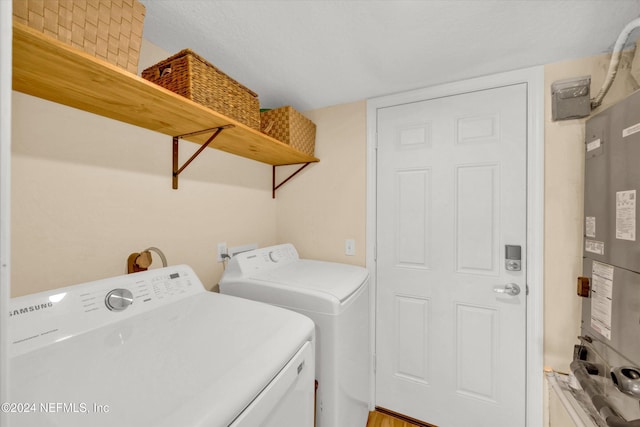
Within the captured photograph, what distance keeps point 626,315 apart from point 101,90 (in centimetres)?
218

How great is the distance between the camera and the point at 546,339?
55.8 inches

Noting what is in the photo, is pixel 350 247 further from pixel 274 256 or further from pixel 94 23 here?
pixel 94 23

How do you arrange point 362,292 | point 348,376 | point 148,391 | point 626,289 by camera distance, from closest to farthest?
point 148,391, point 626,289, point 348,376, point 362,292

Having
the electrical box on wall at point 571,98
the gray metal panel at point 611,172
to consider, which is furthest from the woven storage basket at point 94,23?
the electrical box on wall at point 571,98

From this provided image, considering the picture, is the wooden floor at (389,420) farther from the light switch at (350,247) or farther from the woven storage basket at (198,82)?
the woven storage basket at (198,82)

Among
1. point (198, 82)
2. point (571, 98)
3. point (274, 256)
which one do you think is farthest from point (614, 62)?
point (274, 256)

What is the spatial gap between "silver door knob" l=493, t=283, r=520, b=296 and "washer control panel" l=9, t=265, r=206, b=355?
1710mm

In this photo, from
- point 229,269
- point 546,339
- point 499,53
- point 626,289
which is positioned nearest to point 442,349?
point 546,339

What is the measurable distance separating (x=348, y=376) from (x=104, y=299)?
1155mm

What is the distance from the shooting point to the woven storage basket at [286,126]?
165 cm

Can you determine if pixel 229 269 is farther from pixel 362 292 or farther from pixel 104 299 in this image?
pixel 362 292

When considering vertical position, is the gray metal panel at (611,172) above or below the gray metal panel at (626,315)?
above

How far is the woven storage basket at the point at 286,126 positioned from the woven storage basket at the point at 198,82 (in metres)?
0.42

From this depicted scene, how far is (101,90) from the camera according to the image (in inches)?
34.2
